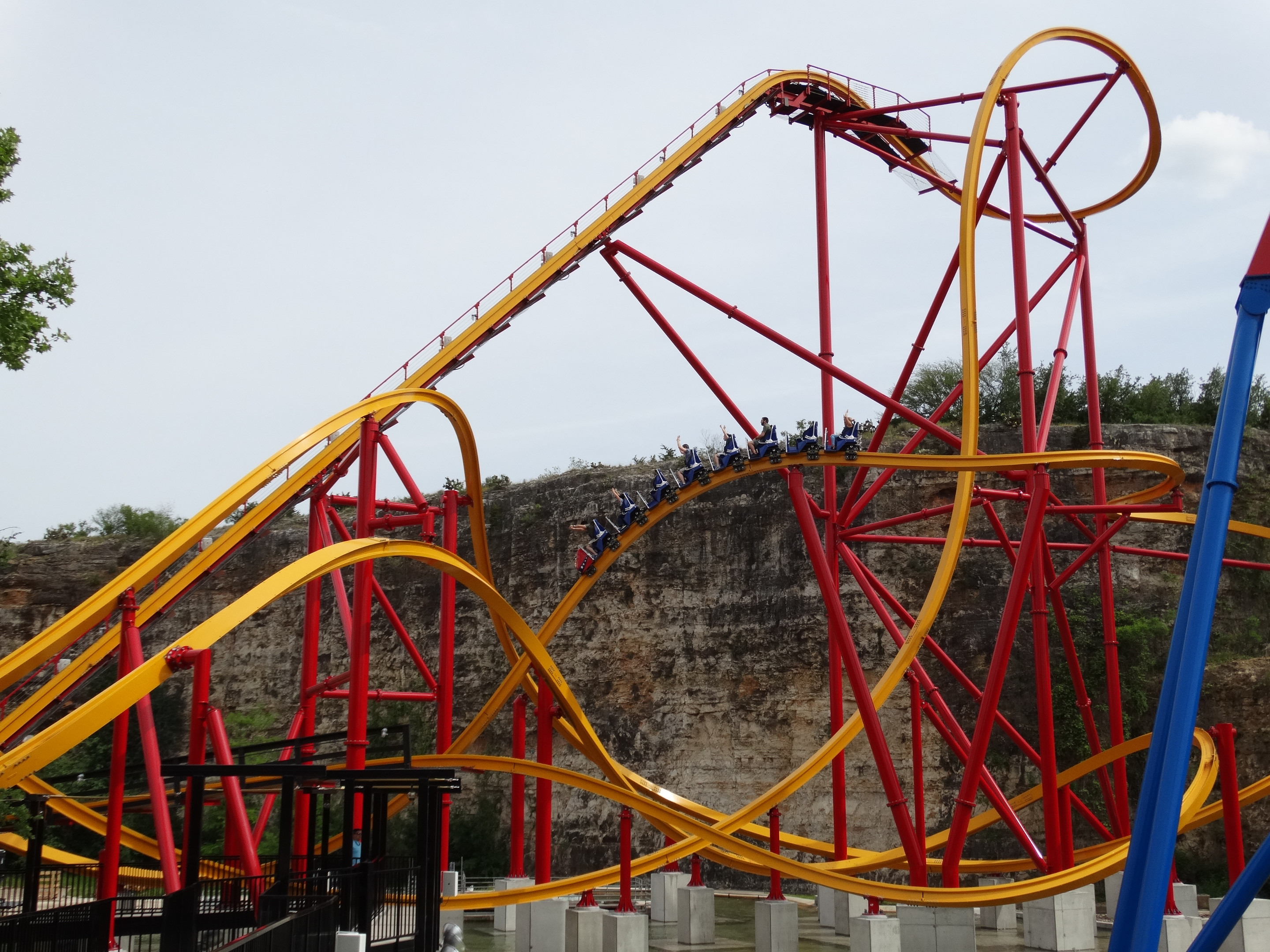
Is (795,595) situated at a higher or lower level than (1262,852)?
higher

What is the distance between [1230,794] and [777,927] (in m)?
A: 5.06

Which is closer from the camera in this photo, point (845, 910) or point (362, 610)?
point (362, 610)

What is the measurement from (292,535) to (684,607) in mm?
11478

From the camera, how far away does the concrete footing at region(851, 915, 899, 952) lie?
12.9 meters

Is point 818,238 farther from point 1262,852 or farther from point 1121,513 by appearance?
point 1262,852

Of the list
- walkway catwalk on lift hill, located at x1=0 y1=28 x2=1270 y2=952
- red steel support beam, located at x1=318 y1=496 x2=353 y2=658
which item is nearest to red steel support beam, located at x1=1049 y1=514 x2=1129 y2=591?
walkway catwalk on lift hill, located at x1=0 y1=28 x2=1270 y2=952

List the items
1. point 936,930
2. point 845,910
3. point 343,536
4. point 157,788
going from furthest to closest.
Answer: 1. point 845,910
2. point 343,536
3. point 936,930
4. point 157,788

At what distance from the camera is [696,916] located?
15477 millimetres

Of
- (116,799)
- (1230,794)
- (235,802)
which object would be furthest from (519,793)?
(1230,794)

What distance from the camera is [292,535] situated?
32.1m

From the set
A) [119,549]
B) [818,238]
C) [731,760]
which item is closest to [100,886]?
[818,238]

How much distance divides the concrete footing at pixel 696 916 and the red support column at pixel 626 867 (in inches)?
69.8

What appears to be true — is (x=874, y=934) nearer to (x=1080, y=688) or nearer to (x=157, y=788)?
(x=1080, y=688)

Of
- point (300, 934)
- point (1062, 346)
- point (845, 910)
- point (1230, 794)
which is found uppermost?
point (1062, 346)
